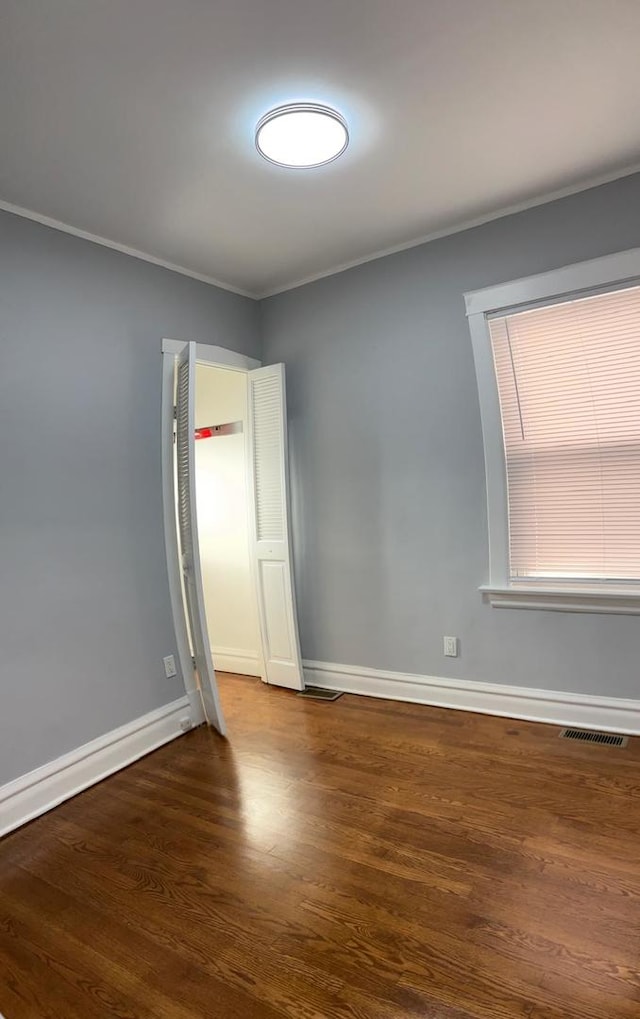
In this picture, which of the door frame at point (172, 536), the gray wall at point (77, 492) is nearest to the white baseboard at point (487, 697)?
the door frame at point (172, 536)

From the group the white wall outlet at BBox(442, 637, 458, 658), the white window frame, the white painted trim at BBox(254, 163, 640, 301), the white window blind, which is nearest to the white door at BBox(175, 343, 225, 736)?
the white painted trim at BBox(254, 163, 640, 301)

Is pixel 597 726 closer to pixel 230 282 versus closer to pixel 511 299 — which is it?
pixel 511 299

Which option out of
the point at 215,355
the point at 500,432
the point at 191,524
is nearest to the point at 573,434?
the point at 500,432

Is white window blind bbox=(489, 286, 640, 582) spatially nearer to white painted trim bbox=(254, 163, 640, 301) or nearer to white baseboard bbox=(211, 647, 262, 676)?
white painted trim bbox=(254, 163, 640, 301)

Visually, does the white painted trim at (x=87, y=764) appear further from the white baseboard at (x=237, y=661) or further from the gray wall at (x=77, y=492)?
the white baseboard at (x=237, y=661)

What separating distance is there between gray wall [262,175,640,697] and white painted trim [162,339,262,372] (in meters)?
0.21

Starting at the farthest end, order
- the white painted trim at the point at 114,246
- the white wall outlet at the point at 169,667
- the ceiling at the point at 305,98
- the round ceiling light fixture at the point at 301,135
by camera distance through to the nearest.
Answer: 1. the white wall outlet at the point at 169,667
2. the white painted trim at the point at 114,246
3. the round ceiling light fixture at the point at 301,135
4. the ceiling at the point at 305,98

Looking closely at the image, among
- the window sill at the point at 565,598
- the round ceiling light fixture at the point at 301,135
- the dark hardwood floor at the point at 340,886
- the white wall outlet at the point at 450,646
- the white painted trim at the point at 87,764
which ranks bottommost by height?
the dark hardwood floor at the point at 340,886

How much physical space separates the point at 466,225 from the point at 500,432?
46.2 inches

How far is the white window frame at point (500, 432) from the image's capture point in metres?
2.73

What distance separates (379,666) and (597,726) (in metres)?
1.26

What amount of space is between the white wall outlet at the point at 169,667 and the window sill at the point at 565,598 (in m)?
1.81

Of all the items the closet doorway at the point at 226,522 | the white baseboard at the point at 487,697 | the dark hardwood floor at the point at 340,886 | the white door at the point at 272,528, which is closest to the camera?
the dark hardwood floor at the point at 340,886

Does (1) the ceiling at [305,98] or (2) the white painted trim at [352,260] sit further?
(2) the white painted trim at [352,260]
